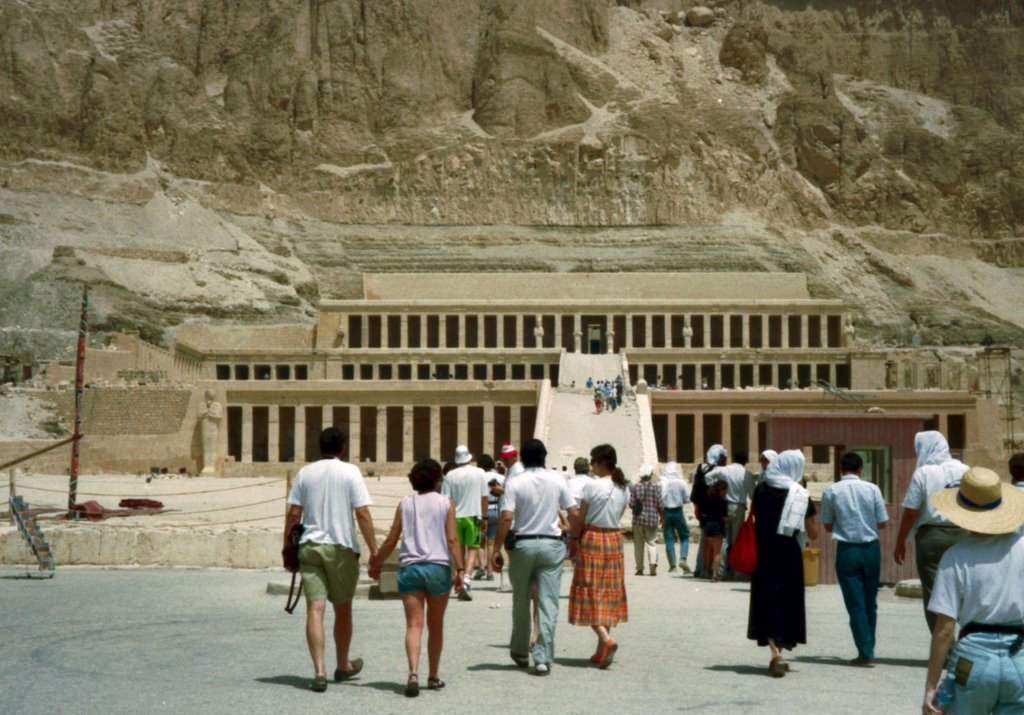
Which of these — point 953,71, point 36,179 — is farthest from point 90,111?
point 953,71

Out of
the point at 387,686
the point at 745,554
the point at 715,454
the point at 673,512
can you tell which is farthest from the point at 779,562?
the point at 673,512

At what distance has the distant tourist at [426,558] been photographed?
12984 millimetres

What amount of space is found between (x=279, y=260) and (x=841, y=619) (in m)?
75.8

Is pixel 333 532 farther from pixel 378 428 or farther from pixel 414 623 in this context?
pixel 378 428

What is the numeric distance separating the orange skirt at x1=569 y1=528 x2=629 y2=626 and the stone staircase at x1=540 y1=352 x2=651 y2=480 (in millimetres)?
28956

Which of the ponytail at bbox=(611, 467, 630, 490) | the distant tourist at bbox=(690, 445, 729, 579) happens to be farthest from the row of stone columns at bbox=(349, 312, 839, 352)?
the ponytail at bbox=(611, 467, 630, 490)

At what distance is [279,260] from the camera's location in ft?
299

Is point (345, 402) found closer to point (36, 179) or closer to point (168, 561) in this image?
point (168, 561)

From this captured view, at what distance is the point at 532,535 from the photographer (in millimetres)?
14492

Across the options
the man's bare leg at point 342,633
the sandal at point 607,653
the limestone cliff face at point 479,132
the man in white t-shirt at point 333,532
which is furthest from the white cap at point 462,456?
the limestone cliff face at point 479,132

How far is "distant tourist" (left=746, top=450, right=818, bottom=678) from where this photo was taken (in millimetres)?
13969

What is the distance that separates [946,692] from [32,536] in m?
16.5

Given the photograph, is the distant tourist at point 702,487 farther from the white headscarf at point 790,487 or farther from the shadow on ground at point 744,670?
the shadow on ground at point 744,670

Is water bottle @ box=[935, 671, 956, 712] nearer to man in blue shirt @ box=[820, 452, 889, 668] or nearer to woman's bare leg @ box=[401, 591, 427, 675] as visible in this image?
woman's bare leg @ box=[401, 591, 427, 675]
